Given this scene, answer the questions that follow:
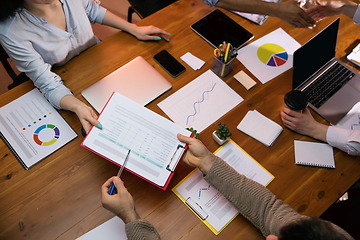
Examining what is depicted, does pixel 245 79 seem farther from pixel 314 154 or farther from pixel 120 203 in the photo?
pixel 120 203

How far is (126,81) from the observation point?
1139 mm

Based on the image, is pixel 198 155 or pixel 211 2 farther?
pixel 211 2

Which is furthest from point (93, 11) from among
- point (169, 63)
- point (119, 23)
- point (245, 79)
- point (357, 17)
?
point (357, 17)

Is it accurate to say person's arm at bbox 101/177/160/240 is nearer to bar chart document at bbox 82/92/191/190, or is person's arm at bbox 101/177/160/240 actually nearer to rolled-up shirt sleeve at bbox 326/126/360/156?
bar chart document at bbox 82/92/191/190

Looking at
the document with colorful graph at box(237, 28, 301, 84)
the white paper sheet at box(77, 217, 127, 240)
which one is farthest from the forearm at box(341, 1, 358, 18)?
the white paper sheet at box(77, 217, 127, 240)

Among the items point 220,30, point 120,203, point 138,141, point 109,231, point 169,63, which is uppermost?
point 220,30

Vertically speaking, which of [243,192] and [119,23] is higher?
[119,23]

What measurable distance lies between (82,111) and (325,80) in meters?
1.20

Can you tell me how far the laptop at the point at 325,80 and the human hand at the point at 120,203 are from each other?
3.14 ft

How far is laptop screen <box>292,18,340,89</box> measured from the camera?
3.60ft

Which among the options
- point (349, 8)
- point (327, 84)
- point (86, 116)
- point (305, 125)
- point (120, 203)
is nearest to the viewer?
point (120, 203)

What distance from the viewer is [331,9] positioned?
1301mm

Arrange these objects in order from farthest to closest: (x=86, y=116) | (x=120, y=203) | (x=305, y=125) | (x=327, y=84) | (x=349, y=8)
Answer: (x=349, y=8)
(x=327, y=84)
(x=305, y=125)
(x=86, y=116)
(x=120, y=203)

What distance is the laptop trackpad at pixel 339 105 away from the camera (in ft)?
3.70
